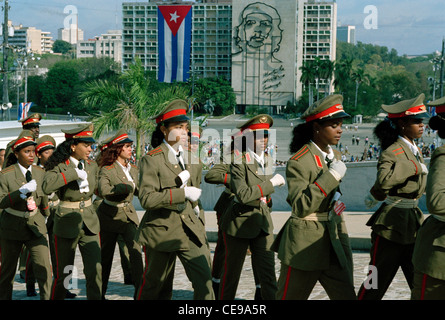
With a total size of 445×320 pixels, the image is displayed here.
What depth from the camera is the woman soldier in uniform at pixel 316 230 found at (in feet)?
15.9

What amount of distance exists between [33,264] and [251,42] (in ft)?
425

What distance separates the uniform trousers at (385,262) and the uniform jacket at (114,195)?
2.99 meters

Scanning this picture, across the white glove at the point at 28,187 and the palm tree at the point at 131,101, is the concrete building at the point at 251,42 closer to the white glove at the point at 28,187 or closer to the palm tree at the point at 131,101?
the palm tree at the point at 131,101

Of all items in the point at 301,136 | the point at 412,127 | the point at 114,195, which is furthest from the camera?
the point at 114,195

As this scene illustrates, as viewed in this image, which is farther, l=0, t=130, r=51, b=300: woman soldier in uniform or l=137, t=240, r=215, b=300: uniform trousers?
l=0, t=130, r=51, b=300: woman soldier in uniform

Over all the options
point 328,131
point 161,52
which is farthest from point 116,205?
point 161,52

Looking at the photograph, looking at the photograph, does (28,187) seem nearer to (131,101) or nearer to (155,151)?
(155,151)

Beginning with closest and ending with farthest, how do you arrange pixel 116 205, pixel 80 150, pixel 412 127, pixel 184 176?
pixel 184 176 → pixel 412 127 → pixel 80 150 → pixel 116 205

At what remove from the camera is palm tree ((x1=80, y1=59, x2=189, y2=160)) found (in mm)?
18203

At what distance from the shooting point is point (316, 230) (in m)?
4.89

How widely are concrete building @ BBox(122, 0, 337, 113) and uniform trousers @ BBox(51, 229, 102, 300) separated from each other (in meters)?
122

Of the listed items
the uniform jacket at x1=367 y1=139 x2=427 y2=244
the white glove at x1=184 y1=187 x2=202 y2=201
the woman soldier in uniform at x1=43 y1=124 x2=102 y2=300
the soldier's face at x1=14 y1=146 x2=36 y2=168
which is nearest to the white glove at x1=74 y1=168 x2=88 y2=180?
the woman soldier in uniform at x1=43 y1=124 x2=102 y2=300

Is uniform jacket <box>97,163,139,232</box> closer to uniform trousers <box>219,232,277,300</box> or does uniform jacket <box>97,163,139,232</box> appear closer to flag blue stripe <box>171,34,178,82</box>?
uniform trousers <box>219,232,277,300</box>

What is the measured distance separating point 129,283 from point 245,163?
107 inches
